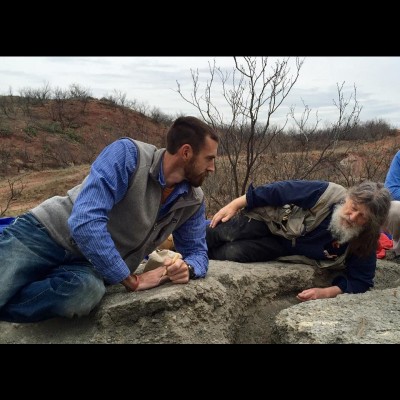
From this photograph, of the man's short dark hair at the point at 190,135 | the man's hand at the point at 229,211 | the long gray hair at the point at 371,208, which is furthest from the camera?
the man's hand at the point at 229,211

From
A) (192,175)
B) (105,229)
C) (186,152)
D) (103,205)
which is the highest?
(186,152)

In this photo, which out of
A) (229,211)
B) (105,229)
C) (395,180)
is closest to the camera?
(105,229)

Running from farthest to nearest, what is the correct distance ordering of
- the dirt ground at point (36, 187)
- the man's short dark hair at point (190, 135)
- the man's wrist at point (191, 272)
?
the dirt ground at point (36, 187), the man's wrist at point (191, 272), the man's short dark hair at point (190, 135)

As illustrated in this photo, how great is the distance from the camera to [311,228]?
3.26 m

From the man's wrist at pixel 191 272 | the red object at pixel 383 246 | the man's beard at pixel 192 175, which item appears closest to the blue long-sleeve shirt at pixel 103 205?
the man's beard at pixel 192 175

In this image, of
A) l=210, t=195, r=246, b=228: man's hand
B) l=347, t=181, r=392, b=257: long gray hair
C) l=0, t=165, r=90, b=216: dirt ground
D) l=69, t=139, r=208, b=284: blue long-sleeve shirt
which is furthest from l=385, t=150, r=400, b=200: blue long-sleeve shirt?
l=0, t=165, r=90, b=216: dirt ground

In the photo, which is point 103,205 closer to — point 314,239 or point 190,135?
point 190,135

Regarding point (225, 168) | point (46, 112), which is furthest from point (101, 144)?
point (225, 168)

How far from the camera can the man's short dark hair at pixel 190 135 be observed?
2.46 m

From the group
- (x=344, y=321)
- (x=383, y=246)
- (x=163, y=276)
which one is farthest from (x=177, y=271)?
(x=383, y=246)

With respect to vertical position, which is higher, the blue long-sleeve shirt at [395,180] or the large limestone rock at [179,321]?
the blue long-sleeve shirt at [395,180]

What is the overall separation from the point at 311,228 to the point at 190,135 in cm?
123

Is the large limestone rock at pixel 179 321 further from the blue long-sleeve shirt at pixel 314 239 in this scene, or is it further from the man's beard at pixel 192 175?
the man's beard at pixel 192 175

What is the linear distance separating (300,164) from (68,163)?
16.6m
